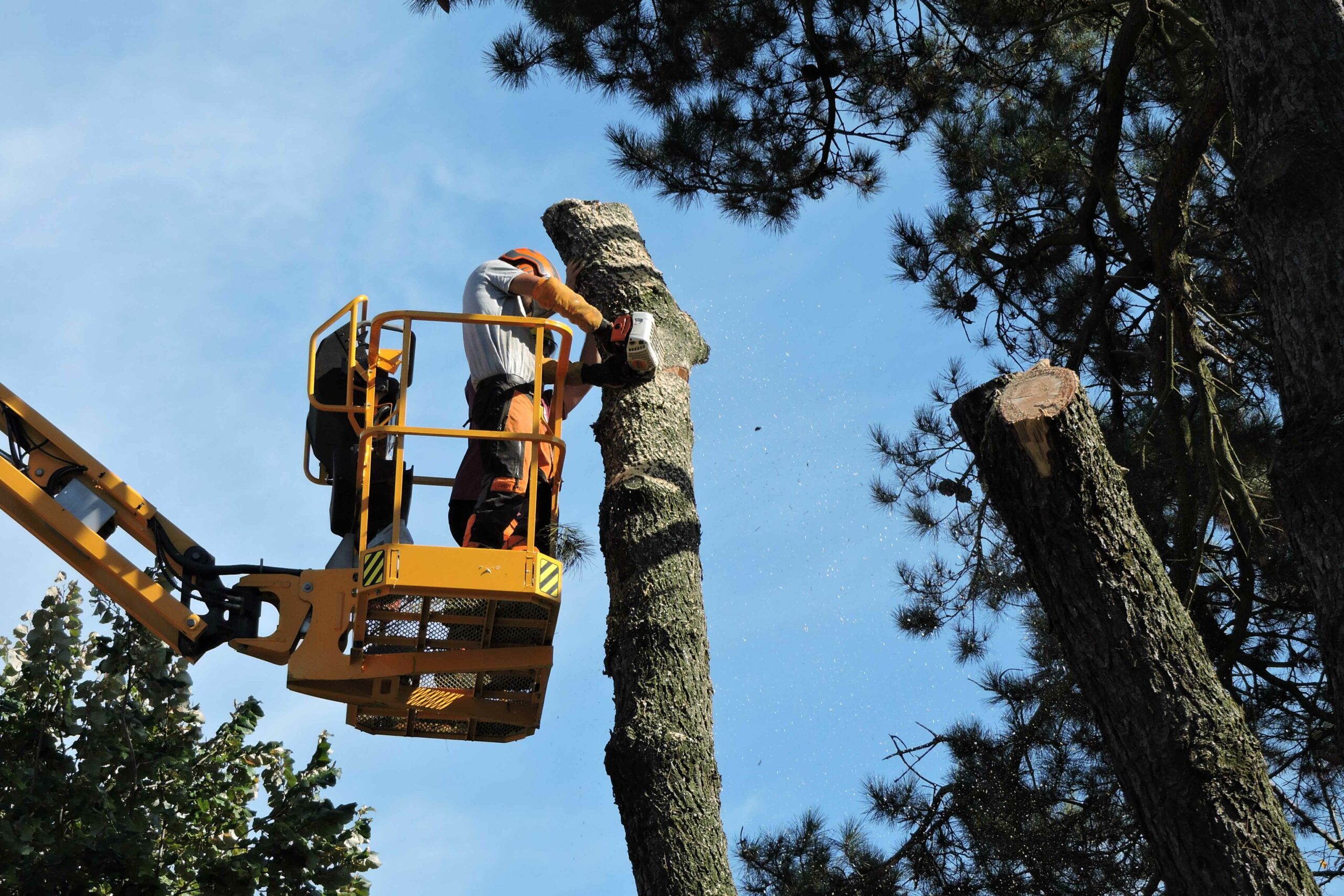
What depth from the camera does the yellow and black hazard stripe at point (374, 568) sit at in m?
4.95

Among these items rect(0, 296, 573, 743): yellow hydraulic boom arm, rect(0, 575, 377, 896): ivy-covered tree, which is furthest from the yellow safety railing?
rect(0, 575, 377, 896): ivy-covered tree

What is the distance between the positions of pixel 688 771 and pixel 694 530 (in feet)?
3.56

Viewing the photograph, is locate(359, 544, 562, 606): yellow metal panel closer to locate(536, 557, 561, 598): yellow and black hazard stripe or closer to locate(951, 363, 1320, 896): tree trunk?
locate(536, 557, 561, 598): yellow and black hazard stripe

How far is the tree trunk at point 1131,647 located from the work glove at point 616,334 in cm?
197

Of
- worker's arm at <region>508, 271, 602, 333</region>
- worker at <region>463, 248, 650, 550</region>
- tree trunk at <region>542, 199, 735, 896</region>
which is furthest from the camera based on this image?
worker's arm at <region>508, 271, 602, 333</region>

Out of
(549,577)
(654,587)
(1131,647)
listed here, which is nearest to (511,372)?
(549,577)

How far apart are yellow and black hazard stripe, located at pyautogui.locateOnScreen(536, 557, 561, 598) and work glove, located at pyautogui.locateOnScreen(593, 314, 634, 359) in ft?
3.55

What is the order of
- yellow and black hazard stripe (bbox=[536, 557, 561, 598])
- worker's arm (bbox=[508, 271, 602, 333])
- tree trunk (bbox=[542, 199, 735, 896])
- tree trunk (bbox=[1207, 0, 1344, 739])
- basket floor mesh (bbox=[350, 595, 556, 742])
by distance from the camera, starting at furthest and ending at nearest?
worker's arm (bbox=[508, 271, 602, 333]) → basket floor mesh (bbox=[350, 595, 556, 742]) → yellow and black hazard stripe (bbox=[536, 557, 561, 598]) → tree trunk (bbox=[542, 199, 735, 896]) → tree trunk (bbox=[1207, 0, 1344, 739])

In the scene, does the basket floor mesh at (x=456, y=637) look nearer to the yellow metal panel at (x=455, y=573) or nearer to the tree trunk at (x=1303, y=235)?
the yellow metal panel at (x=455, y=573)

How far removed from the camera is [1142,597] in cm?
387

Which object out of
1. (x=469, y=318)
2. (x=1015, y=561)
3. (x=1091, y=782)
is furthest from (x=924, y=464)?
(x=469, y=318)

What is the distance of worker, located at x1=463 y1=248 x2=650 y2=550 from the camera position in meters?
5.30

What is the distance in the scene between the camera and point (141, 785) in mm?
6559

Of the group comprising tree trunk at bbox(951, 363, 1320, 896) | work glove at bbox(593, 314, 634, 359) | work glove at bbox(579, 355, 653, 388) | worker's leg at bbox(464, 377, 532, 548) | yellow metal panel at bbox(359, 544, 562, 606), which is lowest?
tree trunk at bbox(951, 363, 1320, 896)
